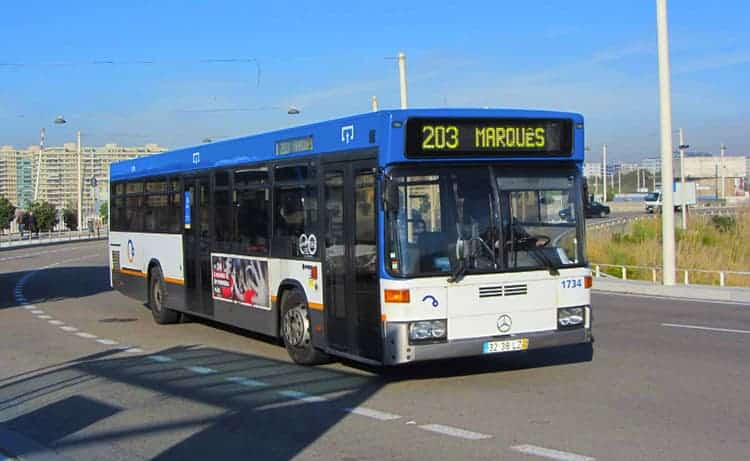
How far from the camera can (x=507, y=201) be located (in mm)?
10391

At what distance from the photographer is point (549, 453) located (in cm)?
730

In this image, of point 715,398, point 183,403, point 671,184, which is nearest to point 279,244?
point 183,403

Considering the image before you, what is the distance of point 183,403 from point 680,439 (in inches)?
195

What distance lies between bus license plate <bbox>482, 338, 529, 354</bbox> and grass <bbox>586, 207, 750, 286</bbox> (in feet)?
66.1

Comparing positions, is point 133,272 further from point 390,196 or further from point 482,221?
point 482,221

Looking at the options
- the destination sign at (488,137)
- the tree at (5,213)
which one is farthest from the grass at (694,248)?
the tree at (5,213)

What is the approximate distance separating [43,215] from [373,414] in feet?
300

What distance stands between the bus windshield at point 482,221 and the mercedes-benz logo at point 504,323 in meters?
0.50

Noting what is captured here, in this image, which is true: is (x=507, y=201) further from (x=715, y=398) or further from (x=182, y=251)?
(x=182, y=251)

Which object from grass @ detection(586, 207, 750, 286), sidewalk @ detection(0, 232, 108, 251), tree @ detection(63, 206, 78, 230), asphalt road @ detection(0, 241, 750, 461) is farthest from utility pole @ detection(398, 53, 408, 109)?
tree @ detection(63, 206, 78, 230)

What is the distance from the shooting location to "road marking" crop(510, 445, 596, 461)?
7098 millimetres

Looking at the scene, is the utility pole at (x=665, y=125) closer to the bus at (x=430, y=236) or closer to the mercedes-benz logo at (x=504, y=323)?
the bus at (x=430, y=236)

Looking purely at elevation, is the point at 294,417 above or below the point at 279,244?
below

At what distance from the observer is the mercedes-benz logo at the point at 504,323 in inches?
409
